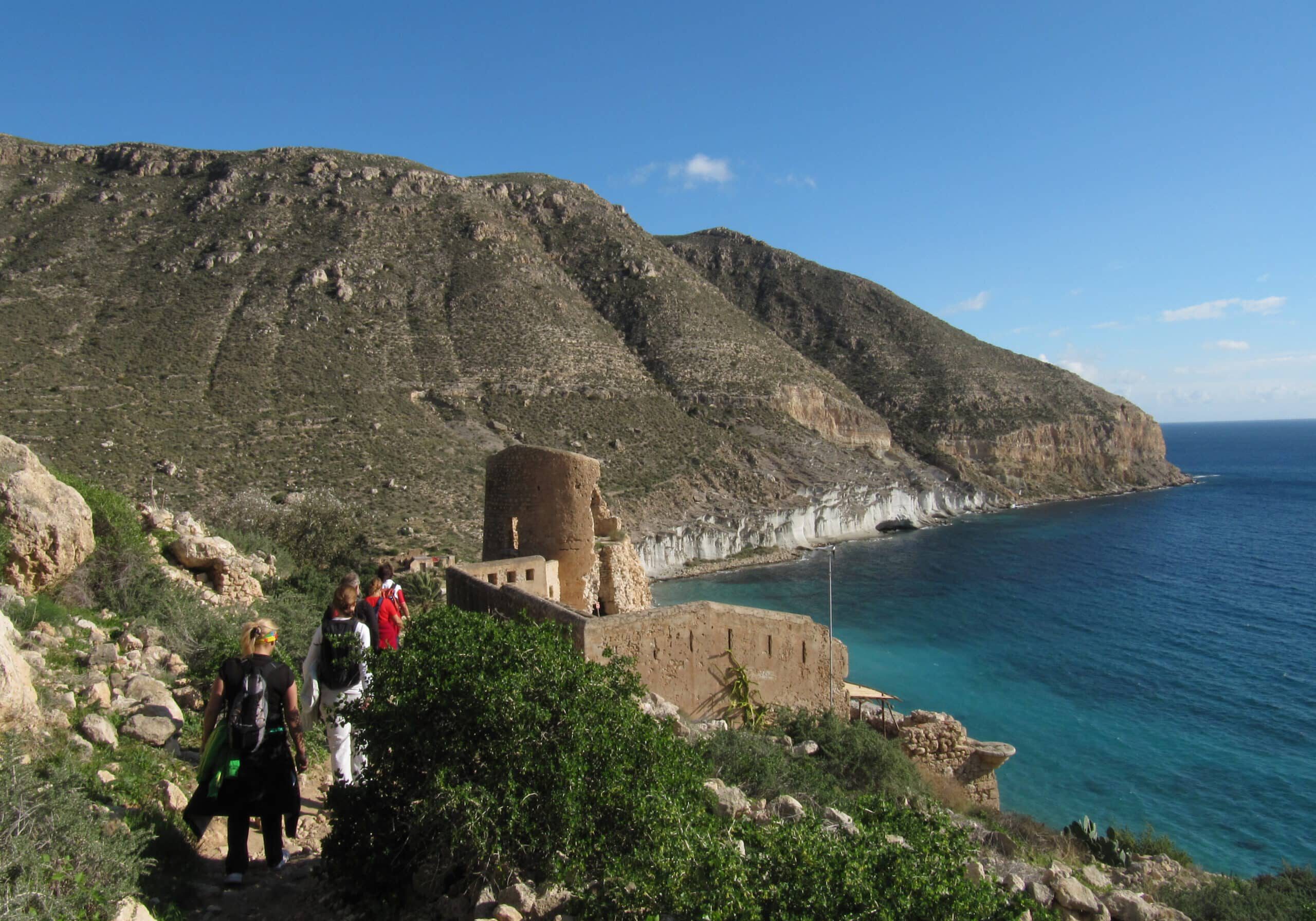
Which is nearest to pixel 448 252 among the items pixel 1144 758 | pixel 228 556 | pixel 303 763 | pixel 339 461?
pixel 339 461

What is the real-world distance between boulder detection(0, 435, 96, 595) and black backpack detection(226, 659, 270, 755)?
17.4 ft

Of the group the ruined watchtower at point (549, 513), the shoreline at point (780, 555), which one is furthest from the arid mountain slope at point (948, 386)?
the ruined watchtower at point (549, 513)

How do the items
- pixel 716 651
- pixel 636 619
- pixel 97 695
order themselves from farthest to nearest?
pixel 716 651 → pixel 636 619 → pixel 97 695

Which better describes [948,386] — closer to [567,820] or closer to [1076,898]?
[1076,898]

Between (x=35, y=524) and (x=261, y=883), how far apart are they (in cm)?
596

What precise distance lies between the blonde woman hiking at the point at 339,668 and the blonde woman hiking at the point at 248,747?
0.55 metres

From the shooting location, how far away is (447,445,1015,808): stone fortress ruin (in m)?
9.58

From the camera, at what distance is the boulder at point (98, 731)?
5320 millimetres

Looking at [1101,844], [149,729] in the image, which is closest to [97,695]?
[149,729]

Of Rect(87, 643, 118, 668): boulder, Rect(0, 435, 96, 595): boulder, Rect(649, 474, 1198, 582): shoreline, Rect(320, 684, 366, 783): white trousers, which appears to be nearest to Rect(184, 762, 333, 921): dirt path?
Rect(320, 684, 366, 783): white trousers

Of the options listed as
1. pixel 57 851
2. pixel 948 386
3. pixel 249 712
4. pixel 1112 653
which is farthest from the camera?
pixel 948 386

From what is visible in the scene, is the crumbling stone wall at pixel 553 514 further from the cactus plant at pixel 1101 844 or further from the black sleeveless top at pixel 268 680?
the cactus plant at pixel 1101 844

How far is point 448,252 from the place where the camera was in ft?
168

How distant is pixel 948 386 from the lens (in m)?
74.5
